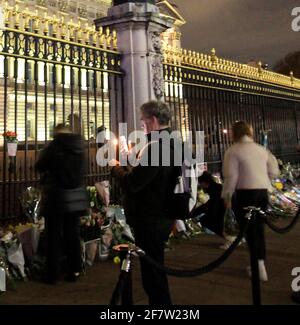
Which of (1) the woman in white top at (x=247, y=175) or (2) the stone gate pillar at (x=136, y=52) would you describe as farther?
(2) the stone gate pillar at (x=136, y=52)

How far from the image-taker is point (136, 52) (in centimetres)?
813

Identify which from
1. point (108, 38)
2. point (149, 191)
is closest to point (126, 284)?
point (149, 191)

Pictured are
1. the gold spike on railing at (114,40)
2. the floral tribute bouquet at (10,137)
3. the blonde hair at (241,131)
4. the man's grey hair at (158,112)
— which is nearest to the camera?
the man's grey hair at (158,112)

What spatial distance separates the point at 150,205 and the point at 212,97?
789cm

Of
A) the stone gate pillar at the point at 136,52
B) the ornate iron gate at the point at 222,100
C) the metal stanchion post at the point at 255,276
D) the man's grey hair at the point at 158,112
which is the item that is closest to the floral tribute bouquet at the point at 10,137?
the stone gate pillar at the point at 136,52

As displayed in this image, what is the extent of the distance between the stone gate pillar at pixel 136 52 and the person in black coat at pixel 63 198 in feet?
10.4

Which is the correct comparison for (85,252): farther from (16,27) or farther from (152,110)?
(16,27)

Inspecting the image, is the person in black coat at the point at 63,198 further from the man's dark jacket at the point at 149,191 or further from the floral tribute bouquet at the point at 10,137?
the floral tribute bouquet at the point at 10,137

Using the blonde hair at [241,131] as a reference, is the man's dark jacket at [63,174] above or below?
below

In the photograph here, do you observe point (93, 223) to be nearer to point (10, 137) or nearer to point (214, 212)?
point (214, 212)

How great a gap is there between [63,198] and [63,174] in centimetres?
29

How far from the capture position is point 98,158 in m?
7.61

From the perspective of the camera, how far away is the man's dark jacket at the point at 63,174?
16.3 feet

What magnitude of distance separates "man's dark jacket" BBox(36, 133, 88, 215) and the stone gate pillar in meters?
3.17
